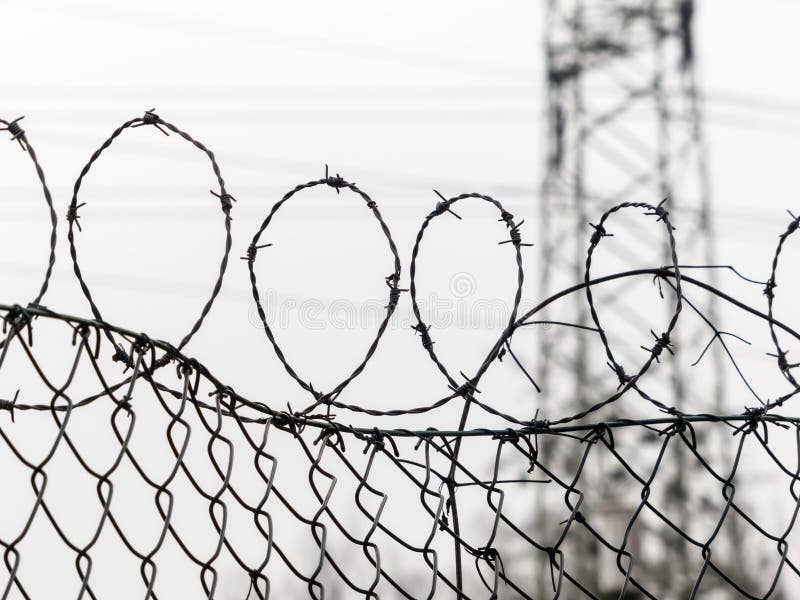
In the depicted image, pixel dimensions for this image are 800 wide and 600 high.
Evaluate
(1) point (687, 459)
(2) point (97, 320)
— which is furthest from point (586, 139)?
(2) point (97, 320)

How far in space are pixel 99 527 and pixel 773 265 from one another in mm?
1188

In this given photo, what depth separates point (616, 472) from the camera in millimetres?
9250

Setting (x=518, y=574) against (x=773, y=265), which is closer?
(x=773, y=265)

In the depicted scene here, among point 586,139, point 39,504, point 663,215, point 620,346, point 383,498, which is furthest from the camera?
point 586,139

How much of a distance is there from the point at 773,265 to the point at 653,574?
8194 mm

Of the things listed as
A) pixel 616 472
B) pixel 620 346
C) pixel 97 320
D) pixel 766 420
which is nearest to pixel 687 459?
pixel 616 472

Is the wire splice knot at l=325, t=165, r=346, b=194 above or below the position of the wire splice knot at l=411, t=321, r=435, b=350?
above

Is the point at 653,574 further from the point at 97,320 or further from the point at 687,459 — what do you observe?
the point at 97,320

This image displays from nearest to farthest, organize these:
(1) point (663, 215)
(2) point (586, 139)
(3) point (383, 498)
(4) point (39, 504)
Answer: (4) point (39, 504) < (3) point (383, 498) < (1) point (663, 215) < (2) point (586, 139)

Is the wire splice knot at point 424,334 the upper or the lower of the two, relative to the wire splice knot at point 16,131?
lower

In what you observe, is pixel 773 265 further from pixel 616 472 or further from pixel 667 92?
pixel 667 92

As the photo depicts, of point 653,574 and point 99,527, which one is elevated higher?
point 99,527

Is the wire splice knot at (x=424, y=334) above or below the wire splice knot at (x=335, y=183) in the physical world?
below

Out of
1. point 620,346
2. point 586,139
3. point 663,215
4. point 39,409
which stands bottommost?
point 620,346
